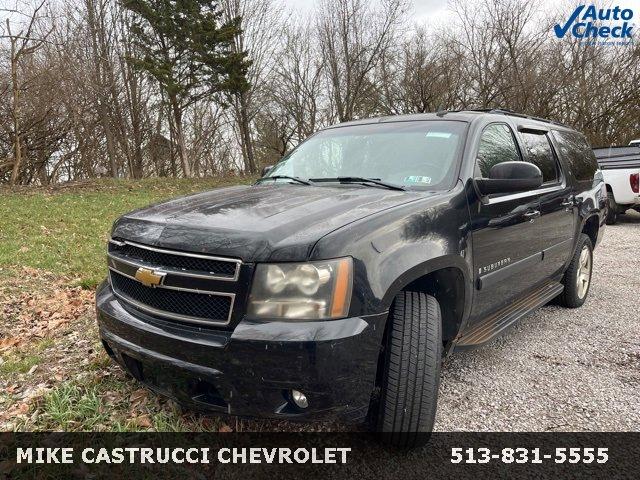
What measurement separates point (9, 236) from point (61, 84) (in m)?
10.2

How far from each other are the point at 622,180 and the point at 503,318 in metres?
8.48

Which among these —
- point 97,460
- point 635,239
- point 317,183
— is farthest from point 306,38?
point 97,460

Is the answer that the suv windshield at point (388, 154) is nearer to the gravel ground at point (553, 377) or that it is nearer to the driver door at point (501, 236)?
the driver door at point (501, 236)

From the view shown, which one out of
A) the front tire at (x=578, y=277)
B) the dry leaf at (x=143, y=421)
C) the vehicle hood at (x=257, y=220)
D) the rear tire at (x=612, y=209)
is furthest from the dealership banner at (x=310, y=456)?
the rear tire at (x=612, y=209)

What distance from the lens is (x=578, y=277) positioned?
14.4 ft

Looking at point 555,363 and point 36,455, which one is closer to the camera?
point 36,455

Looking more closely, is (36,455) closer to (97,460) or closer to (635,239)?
(97,460)

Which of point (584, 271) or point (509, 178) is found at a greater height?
point (509, 178)

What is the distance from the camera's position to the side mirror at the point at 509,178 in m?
2.58

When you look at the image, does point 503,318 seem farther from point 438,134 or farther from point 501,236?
point 438,134

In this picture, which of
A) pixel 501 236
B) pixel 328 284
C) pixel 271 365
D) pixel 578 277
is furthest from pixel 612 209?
pixel 271 365

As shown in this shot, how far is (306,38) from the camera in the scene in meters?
23.4

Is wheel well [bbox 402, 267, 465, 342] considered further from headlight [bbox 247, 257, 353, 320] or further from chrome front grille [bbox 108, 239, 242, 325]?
chrome front grille [bbox 108, 239, 242, 325]

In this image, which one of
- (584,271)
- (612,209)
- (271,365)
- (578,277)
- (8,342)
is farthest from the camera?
(612,209)
